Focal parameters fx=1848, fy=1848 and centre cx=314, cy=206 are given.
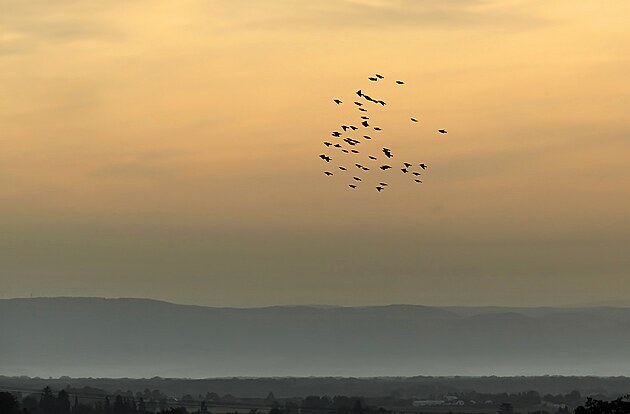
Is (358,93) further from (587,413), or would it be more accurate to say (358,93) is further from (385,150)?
(587,413)

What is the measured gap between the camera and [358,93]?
121m

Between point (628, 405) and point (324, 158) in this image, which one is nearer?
point (628, 405)

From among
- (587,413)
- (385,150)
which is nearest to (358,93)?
(385,150)

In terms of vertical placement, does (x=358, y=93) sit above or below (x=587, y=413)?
above

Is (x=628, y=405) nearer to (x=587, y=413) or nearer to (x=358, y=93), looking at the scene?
(x=587, y=413)

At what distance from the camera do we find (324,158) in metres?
127

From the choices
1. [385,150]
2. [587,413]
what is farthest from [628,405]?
[385,150]

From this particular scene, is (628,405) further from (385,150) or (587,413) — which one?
(385,150)

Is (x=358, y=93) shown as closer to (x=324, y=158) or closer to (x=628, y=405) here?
(x=324, y=158)

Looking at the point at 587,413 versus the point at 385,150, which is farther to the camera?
the point at 385,150

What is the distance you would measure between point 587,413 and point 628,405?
249 cm

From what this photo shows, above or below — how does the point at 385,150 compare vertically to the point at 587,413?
above

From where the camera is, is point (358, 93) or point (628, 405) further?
point (358, 93)

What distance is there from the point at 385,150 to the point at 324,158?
715cm
